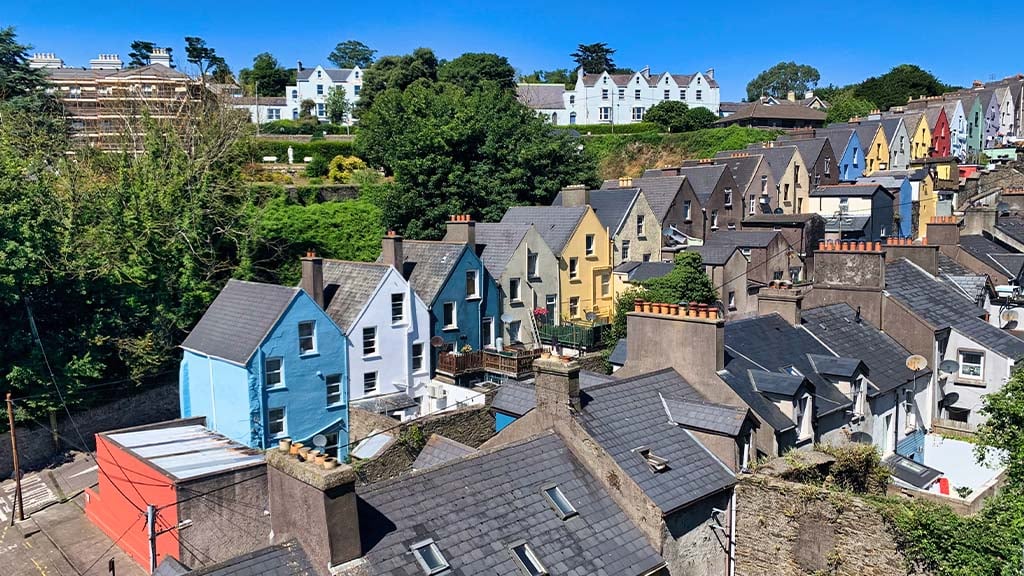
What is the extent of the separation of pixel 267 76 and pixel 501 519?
105578 millimetres

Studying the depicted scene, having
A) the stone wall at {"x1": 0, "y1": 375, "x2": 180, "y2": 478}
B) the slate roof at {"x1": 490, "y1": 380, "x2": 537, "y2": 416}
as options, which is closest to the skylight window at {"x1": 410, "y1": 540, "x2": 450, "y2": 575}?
the slate roof at {"x1": 490, "y1": 380, "x2": 537, "y2": 416}

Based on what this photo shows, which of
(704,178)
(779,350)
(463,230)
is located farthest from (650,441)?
(704,178)

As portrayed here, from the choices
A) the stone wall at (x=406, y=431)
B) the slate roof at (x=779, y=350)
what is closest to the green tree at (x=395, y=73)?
the stone wall at (x=406, y=431)

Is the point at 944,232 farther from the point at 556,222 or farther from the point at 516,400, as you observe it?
the point at 516,400

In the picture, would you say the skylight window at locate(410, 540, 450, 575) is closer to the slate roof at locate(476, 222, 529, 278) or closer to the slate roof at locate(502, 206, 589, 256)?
the slate roof at locate(476, 222, 529, 278)

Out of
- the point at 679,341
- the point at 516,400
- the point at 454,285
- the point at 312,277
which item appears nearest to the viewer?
the point at 679,341

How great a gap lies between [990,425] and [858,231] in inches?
1331

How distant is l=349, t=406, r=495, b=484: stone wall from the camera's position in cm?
2788

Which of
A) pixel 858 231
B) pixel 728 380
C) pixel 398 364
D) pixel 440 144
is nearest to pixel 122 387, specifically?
pixel 398 364

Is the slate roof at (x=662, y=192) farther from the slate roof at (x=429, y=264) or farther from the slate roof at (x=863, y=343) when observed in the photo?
the slate roof at (x=863, y=343)

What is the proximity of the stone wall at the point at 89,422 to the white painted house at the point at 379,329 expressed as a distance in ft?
31.6

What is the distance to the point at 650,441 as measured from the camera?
19.1 metres

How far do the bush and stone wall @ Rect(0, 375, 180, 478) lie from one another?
85.2ft

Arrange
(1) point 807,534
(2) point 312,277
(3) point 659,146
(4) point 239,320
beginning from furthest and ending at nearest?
(3) point 659,146 → (2) point 312,277 → (4) point 239,320 → (1) point 807,534
